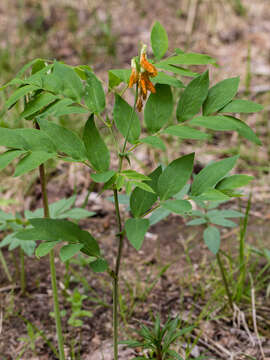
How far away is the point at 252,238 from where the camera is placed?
2.49 meters

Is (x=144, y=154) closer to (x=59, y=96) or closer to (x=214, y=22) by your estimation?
(x=59, y=96)

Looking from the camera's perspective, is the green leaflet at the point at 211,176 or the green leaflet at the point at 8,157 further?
the green leaflet at the point at 211,176

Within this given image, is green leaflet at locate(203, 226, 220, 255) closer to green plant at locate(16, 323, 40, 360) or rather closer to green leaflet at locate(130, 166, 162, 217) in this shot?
green leaflet at locate(130, 166, 162, 217)

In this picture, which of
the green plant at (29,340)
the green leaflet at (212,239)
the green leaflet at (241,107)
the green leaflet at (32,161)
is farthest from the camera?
the green plant at (29,340)

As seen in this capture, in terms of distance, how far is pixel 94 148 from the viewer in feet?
3.72

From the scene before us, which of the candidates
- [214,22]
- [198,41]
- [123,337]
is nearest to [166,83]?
[123,337]

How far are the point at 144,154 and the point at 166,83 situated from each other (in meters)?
2.18

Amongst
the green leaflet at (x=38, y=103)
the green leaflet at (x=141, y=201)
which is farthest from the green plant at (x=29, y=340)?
the green leaflet at (x=38, y=103)

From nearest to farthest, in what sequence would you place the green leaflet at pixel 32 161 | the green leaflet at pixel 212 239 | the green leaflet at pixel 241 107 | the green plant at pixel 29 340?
the green leaflet at pixel 32 161 → the green leaflet at pixel 241 107 → the green leaflet at pixel 212 239 → the green plant at pixel 29 340

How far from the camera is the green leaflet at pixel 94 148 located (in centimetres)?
113

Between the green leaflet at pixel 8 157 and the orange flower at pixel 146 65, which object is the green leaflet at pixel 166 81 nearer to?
the orange flower at pixel 146 65

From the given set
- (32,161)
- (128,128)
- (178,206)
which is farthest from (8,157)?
(178,206)

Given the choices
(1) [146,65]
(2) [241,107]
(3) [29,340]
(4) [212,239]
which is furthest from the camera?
(3) [29,340]

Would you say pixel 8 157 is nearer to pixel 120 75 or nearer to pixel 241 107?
pixel 120 75
